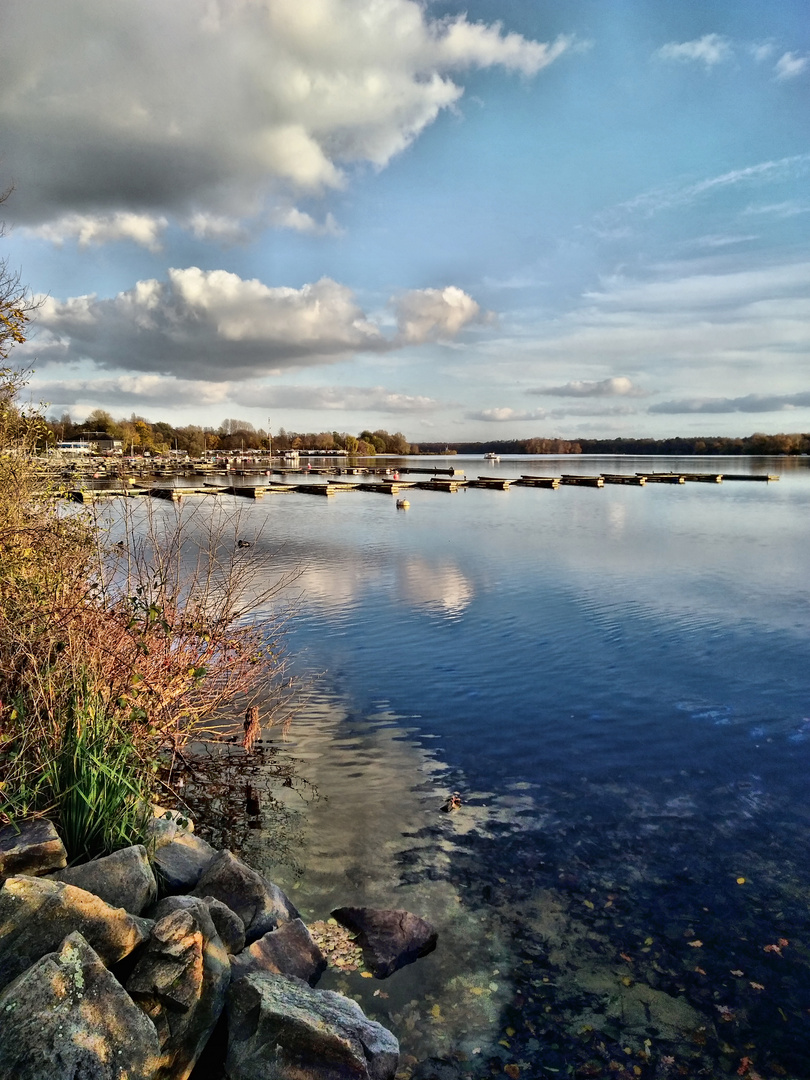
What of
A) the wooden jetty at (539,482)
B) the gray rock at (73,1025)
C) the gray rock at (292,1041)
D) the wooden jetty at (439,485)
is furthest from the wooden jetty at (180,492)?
the gray rock at (73,1025)

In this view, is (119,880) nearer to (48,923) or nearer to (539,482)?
(48,923)

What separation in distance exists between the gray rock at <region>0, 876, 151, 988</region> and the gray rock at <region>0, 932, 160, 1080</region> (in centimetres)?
32

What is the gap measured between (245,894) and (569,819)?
5.75 metres

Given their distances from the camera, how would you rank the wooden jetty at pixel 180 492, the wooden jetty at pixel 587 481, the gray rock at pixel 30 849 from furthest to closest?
the wooden jetty at pixel 587 481, the wooden jetty at pixel 180 492, the gray rock at pixel 30 849

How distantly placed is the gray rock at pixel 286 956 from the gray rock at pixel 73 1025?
1454 millimetres

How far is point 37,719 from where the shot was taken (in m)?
7.86

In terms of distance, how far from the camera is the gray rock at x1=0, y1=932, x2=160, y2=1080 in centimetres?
448

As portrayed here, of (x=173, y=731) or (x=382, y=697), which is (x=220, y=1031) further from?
(x=382, y=697)

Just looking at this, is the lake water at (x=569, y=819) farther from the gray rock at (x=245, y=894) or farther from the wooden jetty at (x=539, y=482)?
the wooden jetty at (x=539, y=482)

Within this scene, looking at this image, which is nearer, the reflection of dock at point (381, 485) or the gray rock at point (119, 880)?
the gray rock at point (119, 880)

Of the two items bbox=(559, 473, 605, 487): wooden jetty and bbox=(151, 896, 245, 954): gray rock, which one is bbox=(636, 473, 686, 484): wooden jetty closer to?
bbox=(559, 473, 605, 487): wooden jetty

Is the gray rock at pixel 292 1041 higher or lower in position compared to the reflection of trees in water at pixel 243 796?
higher

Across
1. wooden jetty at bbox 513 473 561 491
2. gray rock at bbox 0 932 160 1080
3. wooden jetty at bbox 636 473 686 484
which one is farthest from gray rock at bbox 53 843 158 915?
wooden jetty at bbox 636 473 686 484

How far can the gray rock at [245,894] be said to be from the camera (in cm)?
722
